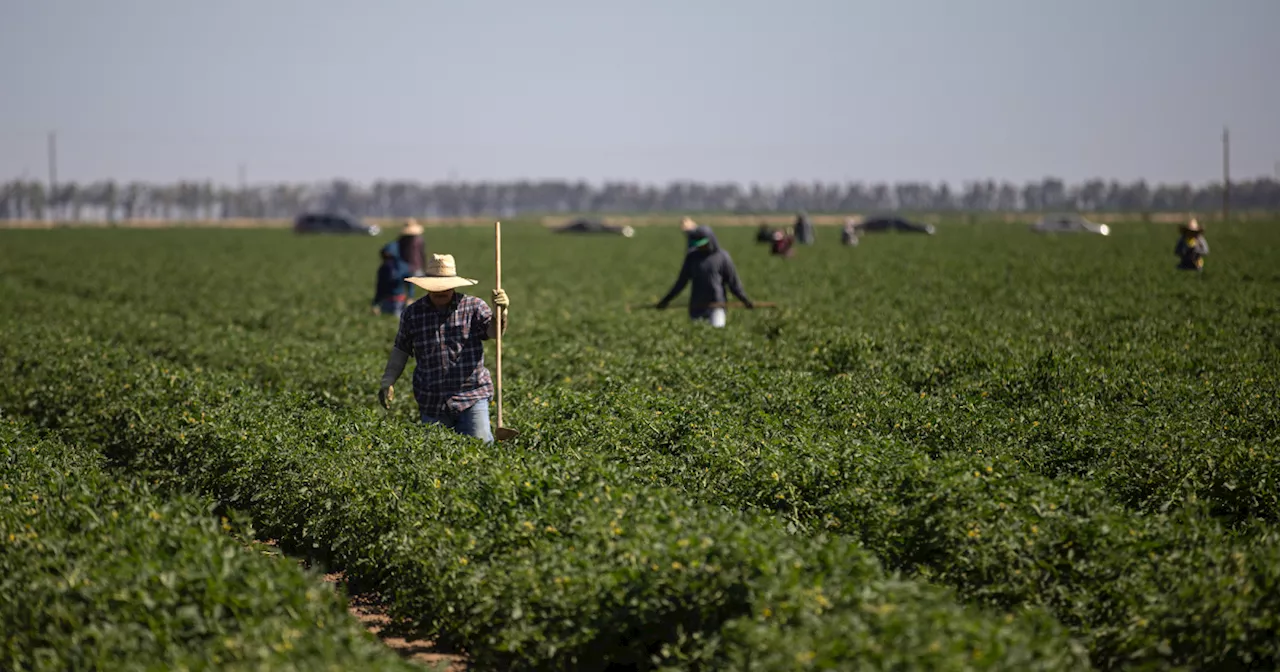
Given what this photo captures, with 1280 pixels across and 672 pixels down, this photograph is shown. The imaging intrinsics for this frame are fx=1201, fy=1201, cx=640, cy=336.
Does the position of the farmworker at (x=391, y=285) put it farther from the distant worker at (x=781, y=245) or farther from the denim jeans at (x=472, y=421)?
the distant worker at (x=781, y=245)

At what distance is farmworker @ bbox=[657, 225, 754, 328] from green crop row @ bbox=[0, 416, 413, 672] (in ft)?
36.8

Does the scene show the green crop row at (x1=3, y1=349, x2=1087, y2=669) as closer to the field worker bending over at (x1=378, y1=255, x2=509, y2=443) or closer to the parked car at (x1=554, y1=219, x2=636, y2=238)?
the field worker bending over at (x1=378, y1=255, x2=509, y2=443)

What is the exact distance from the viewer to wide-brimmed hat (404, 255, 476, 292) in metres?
9.45

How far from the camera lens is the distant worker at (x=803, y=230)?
5509cm

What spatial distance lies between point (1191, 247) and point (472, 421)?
2302 cm

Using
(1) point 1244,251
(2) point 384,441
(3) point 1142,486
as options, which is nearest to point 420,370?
(2) point 384,441

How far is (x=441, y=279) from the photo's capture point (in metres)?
9.59

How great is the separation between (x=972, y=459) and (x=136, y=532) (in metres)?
5.42

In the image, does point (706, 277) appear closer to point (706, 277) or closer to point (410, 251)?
point (706, 277)

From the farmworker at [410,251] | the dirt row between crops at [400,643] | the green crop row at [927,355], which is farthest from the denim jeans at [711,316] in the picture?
the dirt row between crops at [400,643]

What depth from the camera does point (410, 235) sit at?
20422mm

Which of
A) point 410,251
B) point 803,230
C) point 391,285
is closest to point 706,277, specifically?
point 410,251

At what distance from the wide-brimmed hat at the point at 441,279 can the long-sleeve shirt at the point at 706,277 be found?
8.16 meters

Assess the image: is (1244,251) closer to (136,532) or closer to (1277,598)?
(1277,598)
